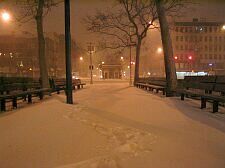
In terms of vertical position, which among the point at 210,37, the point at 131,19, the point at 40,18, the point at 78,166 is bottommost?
the point at 78,166

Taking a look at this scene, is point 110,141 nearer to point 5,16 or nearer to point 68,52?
point 68,52

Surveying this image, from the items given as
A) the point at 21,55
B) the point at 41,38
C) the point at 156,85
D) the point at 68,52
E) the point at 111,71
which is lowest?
the point at 156,85

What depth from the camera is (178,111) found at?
8.83 metres

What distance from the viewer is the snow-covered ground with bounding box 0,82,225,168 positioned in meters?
4.23

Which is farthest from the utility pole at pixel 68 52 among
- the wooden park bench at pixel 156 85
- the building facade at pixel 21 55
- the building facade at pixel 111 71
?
the building facade at pixel 111 71

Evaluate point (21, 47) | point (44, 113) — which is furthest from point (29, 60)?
point (44, 113)

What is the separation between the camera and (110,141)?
5219 mm

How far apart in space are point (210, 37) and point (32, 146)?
107735mm

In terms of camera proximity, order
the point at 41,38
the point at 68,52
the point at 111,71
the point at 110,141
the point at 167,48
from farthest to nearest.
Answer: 1. the point at 111,71
2. the point at 41,38
3. the point at 167,48
4. the point at 68,52
5. the point at 110,141

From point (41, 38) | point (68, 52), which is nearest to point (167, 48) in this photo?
point (68, 52)

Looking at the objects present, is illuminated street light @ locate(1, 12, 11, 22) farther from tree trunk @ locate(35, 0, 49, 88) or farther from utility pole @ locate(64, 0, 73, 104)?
utility pole @ locate(64, 0, 73, 104)

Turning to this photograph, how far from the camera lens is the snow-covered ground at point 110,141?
4.23 metres

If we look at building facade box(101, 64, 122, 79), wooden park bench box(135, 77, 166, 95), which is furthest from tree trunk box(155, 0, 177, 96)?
building facade box(101, 64, 122, 79)

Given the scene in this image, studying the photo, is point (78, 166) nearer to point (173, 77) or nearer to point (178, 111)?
point (178, 111)
